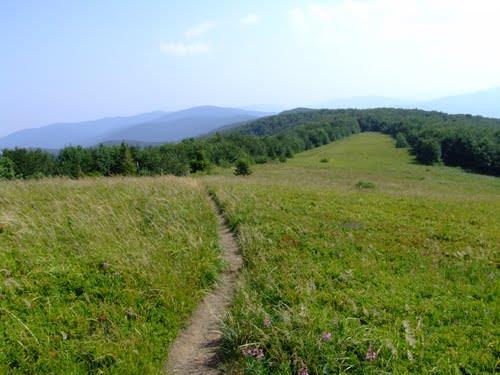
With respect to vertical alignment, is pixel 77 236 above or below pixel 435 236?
above

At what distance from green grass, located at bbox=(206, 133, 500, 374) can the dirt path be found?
0.29 metres

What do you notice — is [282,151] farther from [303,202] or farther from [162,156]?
[303,202]

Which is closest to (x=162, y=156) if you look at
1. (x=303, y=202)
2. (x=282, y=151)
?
(x=282, y=151)

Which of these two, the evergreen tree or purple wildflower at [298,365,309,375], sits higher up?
the evergreen tree

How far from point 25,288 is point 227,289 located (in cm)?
341

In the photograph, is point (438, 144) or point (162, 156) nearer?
point (162, 156)

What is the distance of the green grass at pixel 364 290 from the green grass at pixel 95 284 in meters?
1.07

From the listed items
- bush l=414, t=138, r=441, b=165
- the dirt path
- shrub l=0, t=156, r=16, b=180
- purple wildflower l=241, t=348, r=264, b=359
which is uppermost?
shrub l=0, t=156, r=16, b=180

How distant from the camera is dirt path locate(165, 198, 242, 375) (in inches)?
181

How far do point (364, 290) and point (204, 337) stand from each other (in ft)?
9.68

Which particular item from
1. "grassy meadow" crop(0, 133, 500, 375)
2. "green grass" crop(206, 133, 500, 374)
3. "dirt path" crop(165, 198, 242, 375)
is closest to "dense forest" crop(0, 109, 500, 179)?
"grassy meadow" crop(0, 133, 500, 375)

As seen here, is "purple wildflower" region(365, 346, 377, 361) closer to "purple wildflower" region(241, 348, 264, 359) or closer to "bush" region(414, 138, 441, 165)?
"purple wildflower" region(241, 348, 264, 359)

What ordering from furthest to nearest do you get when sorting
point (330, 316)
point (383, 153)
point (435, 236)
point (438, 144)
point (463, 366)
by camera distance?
point (383, 153) → point (438, 144) → point (435, 236) → point (330, 316) → point (463, 366)

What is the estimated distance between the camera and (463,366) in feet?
14.2
